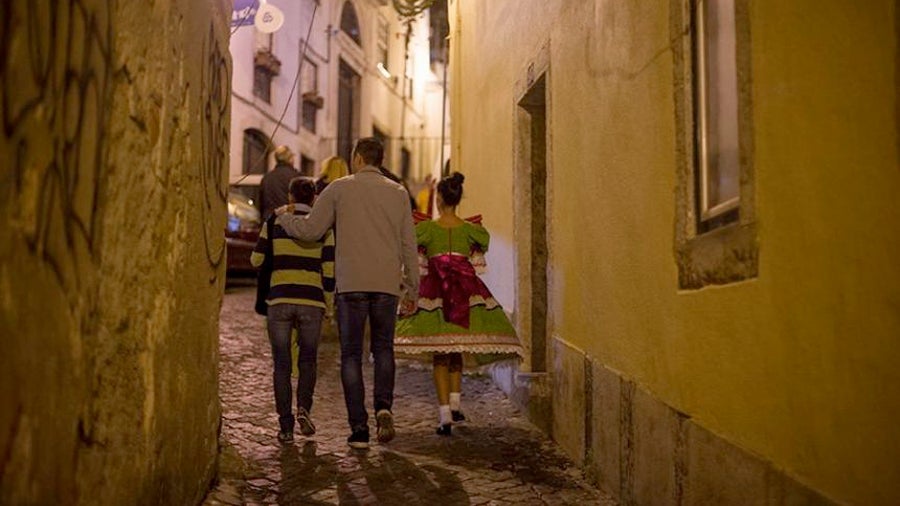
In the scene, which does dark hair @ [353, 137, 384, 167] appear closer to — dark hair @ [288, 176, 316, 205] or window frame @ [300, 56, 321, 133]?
dark hair @ [288, 176, 316, 205]

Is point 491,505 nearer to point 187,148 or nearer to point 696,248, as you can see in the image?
point 696,248

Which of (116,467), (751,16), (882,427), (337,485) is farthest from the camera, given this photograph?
(337,485)

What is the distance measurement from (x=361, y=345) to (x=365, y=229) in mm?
695

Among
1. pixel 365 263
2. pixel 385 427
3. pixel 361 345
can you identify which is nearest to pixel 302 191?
pixel 365 263

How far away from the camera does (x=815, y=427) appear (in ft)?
7.93

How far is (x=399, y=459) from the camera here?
523 cm

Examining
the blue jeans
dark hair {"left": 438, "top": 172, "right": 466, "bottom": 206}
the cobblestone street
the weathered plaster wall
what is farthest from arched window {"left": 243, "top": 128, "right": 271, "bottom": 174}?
the weathered plaster wall

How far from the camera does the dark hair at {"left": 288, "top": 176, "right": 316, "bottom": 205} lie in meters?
5.95

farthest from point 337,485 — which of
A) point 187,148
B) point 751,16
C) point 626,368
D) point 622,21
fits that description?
point 751,16

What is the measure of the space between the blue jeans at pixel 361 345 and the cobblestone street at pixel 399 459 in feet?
0.85

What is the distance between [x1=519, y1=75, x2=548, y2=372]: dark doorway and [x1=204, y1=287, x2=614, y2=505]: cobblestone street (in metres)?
0.56

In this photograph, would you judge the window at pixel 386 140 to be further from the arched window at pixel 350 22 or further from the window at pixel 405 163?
the arched window at pixel 350 22

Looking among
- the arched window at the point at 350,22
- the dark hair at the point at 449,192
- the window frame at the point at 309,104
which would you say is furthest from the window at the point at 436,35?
the dark hair at the point at 449,192

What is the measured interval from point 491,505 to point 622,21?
237 centimetres
